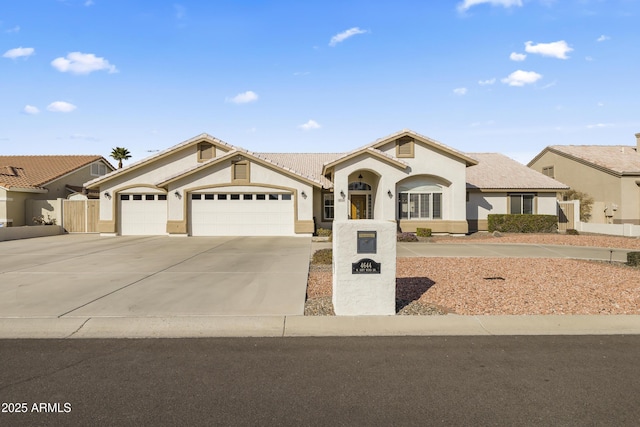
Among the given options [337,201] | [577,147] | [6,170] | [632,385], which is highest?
[577,147]

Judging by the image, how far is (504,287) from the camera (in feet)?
28.8

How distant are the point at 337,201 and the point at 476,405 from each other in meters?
18.6

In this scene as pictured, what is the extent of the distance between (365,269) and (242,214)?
16.8m

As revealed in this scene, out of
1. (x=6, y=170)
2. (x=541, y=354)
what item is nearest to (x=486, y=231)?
(x=541, y=354)

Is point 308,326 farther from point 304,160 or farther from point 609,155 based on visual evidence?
point 609,155

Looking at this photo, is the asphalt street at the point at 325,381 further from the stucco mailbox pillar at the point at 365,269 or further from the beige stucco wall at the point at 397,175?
the beige stucco wall at the point at 397,175

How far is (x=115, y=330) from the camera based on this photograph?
19.8 ft

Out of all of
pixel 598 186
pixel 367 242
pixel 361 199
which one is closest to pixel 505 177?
pixel 598 186

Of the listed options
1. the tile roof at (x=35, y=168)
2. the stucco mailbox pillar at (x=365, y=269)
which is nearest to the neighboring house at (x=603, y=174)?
the stucco mailbox pillar at (x=365, y=269)

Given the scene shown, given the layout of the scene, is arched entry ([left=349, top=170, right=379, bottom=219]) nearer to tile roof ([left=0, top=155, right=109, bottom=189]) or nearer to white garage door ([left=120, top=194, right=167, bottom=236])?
white garage door ([left=120, top=194, right=167, bottom=236])

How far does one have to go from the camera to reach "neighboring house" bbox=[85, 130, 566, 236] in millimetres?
22406

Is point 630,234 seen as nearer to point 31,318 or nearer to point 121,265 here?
point 121,265

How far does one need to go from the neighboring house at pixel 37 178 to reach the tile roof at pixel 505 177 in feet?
96.0

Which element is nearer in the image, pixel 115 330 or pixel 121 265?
pixel 115 330
